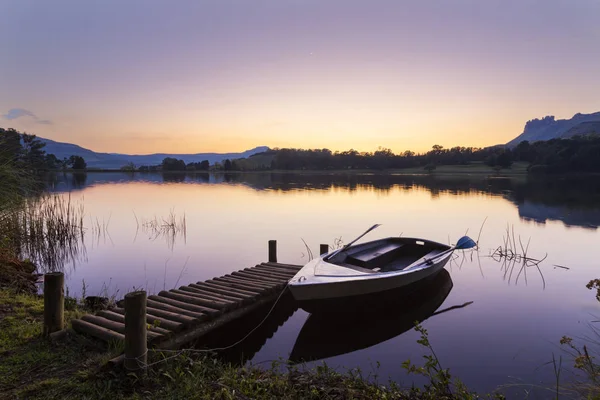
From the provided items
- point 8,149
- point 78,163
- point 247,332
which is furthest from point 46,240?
point 78,163

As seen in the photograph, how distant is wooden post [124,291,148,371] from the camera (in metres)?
4.45

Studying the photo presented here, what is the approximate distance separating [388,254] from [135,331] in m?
8.81

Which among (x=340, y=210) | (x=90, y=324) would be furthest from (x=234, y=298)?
(x=340, y=210)

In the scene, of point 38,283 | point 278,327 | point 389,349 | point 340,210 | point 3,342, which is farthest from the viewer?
point 340,210

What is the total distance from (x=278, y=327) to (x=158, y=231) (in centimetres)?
1360

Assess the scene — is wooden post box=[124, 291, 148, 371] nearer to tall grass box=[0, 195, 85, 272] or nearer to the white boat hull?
the white boat hull

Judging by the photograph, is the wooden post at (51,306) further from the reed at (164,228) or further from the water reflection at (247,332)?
the reed at (164,228)

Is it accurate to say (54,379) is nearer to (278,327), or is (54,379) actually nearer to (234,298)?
(234,298)

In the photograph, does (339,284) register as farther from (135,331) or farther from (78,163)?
(78,163)

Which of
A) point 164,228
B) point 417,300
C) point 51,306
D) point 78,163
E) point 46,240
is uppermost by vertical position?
point 78,163

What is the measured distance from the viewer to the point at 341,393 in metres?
4.40

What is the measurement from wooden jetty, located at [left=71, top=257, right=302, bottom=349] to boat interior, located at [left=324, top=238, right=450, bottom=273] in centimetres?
176

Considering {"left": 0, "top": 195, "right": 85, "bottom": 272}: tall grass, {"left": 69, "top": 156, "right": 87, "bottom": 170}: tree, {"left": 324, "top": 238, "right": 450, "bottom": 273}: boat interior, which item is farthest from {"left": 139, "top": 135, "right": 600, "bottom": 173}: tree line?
{"left": 0, "top": 195, "right": 85, "bottom": 272}: tall grass

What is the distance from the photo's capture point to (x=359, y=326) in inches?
328
